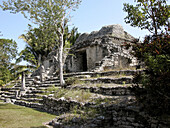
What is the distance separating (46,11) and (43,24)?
892 millimetres

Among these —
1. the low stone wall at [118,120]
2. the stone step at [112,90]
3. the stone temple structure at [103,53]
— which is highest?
the stone temple structure at [103,53]

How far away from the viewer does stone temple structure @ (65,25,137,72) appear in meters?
12.9

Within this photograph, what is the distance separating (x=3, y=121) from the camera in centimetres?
575

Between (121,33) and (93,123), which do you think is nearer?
(93,123)

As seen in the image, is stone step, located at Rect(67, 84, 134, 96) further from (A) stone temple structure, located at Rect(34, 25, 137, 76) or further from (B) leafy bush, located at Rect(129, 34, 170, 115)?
(A) stone temple structure, located at Rect(34, 25, 137, 76)

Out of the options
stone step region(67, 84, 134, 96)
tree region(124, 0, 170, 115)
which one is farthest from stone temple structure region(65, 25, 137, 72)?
tree region(124, 0, 170, 115)

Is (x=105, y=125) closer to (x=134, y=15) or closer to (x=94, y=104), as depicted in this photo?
(x=94, y=104)

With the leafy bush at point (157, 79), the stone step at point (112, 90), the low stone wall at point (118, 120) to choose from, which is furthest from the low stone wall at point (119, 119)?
the stone step at point (112, 90)

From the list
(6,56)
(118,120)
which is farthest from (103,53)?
(6,56)

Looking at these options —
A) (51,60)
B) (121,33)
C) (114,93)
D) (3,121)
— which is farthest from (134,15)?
(51,60)

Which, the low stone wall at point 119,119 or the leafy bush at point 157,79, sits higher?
the leafy bush at point 157,79

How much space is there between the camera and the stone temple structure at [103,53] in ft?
42.3

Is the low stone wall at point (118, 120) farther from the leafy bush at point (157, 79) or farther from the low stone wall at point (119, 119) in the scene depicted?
the leafy bush at point (157, 79)

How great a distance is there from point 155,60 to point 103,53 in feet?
34.6
